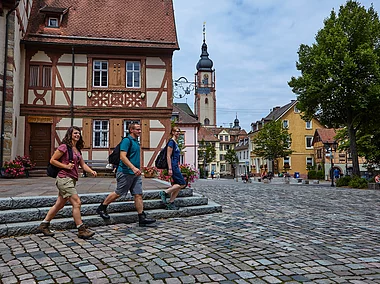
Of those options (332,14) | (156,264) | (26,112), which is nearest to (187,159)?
(332,14)

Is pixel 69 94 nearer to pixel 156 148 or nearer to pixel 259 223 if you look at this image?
pixel 156 148

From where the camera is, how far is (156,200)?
297 inches

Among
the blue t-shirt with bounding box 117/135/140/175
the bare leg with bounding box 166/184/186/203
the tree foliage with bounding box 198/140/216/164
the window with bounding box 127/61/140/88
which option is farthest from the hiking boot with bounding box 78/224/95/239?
the tree foliage with bounding box 198/140/216/164

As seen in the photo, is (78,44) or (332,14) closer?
(78,44)

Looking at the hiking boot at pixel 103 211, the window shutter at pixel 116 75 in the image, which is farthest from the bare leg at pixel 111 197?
the window shutter at pixel 116 75

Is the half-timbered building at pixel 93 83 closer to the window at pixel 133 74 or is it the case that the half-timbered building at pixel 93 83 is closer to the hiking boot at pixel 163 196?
the window at pixel 133 74

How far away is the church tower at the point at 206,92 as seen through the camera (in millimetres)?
105900

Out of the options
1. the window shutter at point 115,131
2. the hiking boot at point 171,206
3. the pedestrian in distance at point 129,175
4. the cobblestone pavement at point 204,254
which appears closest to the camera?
the cobblestone pavement at point 204,254

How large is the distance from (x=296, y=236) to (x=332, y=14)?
22.0 m

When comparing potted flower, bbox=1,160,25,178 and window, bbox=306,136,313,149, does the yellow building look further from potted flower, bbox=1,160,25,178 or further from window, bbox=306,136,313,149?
potted flower, bbox=1,160,25,178

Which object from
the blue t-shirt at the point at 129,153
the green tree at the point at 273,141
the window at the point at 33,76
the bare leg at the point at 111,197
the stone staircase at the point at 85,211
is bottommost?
the stone staircase at the point at 85,211

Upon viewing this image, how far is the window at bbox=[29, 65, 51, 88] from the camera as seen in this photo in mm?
17609

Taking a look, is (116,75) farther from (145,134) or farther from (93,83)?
(145,134)

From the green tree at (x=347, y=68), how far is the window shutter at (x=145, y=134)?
1100cm
